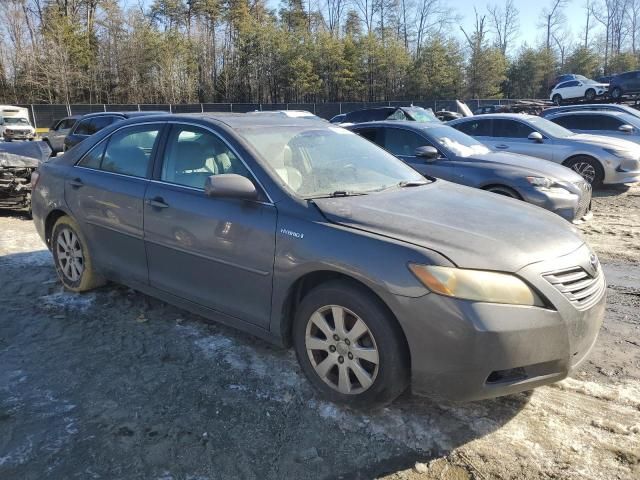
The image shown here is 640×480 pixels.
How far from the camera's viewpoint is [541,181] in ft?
22.5

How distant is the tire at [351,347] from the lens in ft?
9.04

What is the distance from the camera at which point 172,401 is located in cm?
314

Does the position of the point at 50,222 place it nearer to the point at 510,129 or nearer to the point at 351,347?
the point at 351,347

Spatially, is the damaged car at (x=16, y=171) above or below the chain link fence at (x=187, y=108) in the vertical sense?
below

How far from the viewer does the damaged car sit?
8.26 meters

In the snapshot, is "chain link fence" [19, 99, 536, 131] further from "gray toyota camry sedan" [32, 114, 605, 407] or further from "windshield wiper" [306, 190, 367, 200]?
"windshield wiper" [306, 190, 367, 200]

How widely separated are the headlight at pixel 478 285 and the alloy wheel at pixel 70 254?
3.39m

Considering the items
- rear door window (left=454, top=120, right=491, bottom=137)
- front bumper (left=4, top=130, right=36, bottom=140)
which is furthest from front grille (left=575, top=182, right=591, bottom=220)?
front bumper (left=4, top=130, right=36, bottom=140)

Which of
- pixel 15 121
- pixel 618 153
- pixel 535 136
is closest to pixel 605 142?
pixel 618 153

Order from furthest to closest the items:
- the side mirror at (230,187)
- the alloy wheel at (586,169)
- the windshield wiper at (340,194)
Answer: the alloy wheel at (586,169) < the windshield wiper at (340,194) < the side mirror at (230,187)

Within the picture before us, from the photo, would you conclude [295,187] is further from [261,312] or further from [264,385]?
[264,385]

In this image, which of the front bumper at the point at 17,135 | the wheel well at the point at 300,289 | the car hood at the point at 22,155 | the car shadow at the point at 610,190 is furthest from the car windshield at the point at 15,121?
the wheel well at the point at 300,289

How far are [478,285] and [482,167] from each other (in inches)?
194

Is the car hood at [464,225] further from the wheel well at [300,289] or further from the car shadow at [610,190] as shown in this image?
the car shadow at [610,190]
